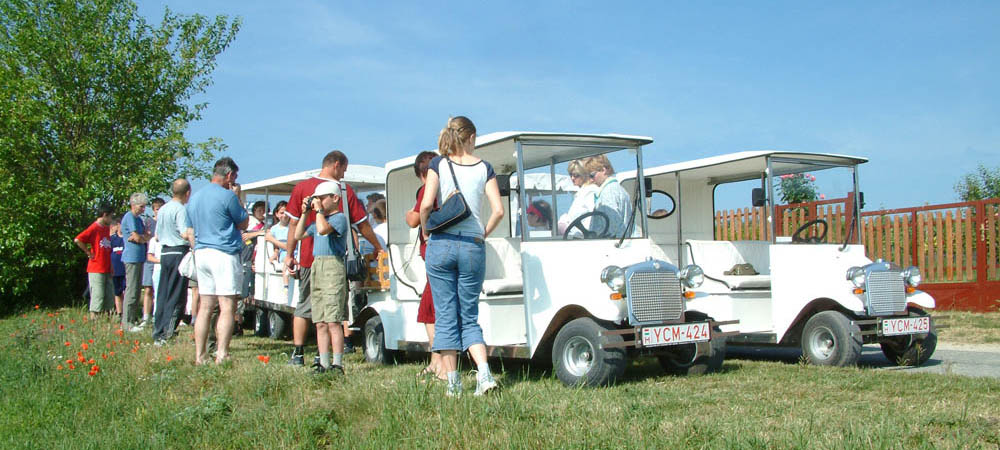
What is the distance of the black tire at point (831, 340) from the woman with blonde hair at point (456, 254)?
147 inches

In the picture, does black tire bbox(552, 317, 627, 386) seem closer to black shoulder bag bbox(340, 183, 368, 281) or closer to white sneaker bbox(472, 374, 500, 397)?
white sneaker bbox(472, 374, 500, 397)

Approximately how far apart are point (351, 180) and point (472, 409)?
6.42 metres

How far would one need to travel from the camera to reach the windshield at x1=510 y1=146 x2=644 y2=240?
23.2ft

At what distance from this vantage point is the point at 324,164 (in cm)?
704

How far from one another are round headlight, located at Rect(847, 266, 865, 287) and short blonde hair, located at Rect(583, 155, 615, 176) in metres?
2.62

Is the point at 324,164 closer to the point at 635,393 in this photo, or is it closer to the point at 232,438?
the point at 232,438

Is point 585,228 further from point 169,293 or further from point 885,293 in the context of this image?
point 169,293

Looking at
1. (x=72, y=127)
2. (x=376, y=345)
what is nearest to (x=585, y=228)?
(x=376, y=345)

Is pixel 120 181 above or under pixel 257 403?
above

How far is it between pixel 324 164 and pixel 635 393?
124 inches

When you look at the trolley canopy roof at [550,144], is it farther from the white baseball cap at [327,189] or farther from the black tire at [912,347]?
the black tire at [912,347]

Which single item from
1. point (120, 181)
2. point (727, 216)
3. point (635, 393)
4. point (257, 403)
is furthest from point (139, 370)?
point (120, 181)

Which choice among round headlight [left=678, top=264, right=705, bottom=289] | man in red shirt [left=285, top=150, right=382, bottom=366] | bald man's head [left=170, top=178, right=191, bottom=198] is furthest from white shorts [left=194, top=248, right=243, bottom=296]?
round headlight [left=678, top=264, right=705, bottom=289]

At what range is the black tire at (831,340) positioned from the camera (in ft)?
24.7
